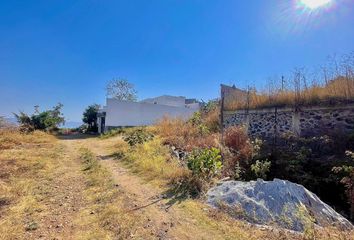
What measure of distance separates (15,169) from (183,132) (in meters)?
6.68

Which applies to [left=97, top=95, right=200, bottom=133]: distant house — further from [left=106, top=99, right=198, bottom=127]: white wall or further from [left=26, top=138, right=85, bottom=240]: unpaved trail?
[left=26, top=138, right=85, bottom=240]: unpaved trail

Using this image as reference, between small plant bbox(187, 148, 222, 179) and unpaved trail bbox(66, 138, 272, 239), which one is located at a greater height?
small plant bbox(187, 148, 222, 179)

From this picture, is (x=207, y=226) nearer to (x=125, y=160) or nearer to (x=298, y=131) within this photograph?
(x=125, y=160)

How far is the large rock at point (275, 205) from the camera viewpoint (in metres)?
4.06

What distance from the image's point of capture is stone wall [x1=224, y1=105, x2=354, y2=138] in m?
8.29

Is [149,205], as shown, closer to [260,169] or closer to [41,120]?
[260,169]

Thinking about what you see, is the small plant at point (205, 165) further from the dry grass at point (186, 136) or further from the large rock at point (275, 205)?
the dry grass at point (186, 136)

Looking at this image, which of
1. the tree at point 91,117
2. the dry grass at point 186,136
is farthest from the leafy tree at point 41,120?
the dry grass at point 186,136

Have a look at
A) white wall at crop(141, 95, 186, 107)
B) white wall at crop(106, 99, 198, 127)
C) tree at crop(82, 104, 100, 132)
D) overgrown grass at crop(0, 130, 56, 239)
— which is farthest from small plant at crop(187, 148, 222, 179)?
white wall at crop(141, 95, 186, 107)

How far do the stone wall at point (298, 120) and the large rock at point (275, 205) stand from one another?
434 cm

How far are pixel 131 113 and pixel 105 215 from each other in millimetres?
21457

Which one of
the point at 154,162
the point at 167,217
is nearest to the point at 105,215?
the point at 167,217

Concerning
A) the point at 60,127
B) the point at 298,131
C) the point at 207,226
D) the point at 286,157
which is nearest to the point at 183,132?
the point at 298,131

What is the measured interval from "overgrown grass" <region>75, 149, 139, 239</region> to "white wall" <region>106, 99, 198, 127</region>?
724 inches
